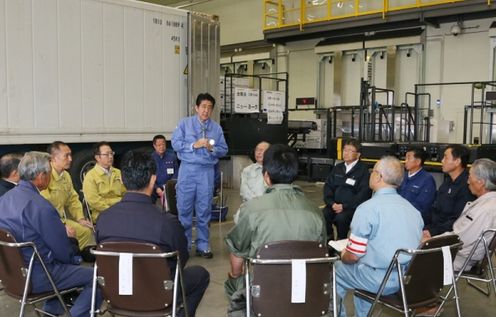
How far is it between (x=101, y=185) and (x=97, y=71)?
266 centimetres

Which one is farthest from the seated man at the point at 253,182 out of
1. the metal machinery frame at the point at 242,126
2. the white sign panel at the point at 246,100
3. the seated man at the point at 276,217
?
the white sign panel at the point at 246,100

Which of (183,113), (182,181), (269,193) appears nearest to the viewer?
(269,193)

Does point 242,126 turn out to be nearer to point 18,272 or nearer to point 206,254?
point 206,254

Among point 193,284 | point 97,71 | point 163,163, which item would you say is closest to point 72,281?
point 193,284

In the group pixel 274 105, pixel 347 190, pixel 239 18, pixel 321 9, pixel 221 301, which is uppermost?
pixel 239 18

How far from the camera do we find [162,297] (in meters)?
2.25

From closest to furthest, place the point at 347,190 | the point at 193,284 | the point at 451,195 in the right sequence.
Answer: the point at 193,284, the point at 451,195, the point at 347,190

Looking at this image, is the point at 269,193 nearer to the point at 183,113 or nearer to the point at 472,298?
the point at 472,298

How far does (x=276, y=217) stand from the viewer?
2291mm

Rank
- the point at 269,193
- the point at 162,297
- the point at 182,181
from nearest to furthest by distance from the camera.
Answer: the point at 162,297 < the point at 269,193 < the point at 182,181

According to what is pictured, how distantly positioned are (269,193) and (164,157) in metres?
3.75

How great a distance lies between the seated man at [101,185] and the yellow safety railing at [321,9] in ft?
27.4

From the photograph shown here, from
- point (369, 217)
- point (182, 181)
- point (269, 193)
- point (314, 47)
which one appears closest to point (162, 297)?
point (269, 193)

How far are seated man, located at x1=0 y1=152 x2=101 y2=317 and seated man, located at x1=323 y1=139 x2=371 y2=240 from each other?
2.45 metres
